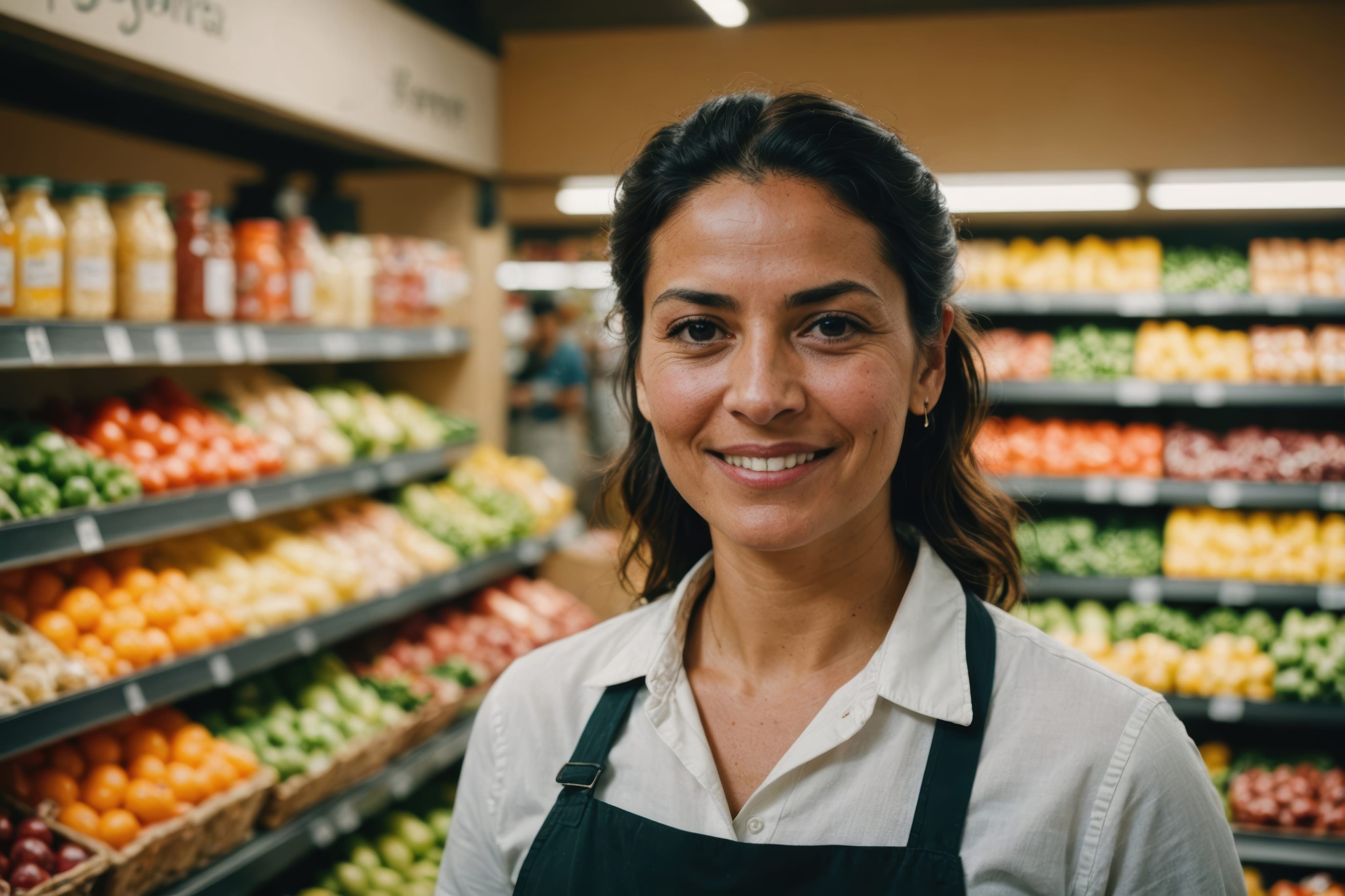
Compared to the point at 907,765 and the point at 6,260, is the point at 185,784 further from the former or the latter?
the point at 907,765

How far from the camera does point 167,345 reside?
2506 mm

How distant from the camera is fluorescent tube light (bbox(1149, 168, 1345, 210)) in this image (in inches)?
153

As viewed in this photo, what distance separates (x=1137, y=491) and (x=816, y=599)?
3292 mm

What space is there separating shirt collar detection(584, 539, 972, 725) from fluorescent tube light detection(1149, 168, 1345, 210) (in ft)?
10.8

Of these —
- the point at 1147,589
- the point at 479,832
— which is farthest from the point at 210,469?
the point at 1147,589

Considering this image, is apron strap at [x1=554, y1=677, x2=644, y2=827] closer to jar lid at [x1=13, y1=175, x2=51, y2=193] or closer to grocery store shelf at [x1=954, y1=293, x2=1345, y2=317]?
jar lid at [x1=13, y1=175, x2=51, y2=193]

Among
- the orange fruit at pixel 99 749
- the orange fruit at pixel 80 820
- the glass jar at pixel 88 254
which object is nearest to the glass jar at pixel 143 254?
the glass jar at pixel 88 254

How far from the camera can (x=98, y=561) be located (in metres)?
2.71

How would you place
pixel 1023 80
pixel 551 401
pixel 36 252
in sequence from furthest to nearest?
pixel 551 401 → pixel 1023 80 → pixel 36 252

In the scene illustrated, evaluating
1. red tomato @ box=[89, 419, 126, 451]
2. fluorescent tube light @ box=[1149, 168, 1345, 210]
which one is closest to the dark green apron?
red tomato @ box=[89, 419, 126, 451]

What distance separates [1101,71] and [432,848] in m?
3.80

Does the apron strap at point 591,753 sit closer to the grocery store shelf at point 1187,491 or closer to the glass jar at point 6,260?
the glass jar at point 6,260

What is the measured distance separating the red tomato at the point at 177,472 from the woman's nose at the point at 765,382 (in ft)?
6.49

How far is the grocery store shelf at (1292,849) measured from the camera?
3.62 m
